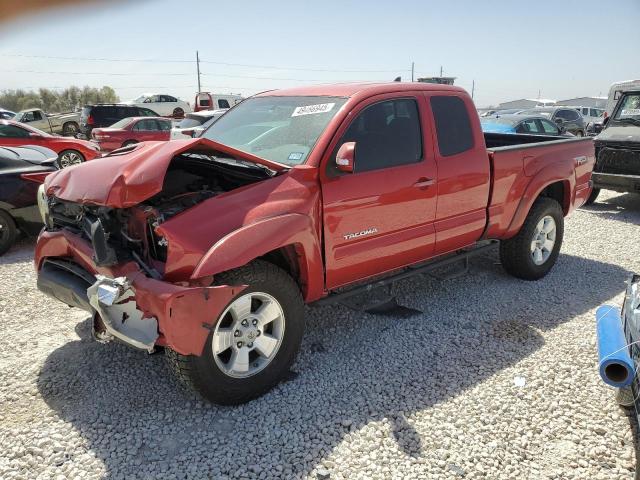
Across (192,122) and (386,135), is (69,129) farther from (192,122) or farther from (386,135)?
(386,135)

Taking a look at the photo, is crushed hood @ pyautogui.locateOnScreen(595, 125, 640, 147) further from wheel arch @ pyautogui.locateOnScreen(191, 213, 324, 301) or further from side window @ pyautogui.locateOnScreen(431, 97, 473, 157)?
wheel arch @ pyautogui.locateOnScreen(191, 213, 324, 301)

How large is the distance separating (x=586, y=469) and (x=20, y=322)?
4309 mm

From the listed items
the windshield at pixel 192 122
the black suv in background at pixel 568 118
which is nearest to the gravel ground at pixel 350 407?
the windshield at pixel 192 122

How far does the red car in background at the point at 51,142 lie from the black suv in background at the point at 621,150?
10632 mm

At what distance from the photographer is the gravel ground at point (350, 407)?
2711 mm

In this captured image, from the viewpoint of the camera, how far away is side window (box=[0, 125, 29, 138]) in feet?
39.9

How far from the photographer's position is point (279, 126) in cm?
387

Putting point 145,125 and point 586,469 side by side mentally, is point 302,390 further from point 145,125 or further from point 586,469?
point 145,125

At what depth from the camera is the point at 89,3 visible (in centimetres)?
102

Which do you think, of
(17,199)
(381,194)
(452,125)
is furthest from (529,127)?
(17,199)

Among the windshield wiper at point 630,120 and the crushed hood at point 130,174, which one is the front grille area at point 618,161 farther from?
the crushed hood at point 130,174

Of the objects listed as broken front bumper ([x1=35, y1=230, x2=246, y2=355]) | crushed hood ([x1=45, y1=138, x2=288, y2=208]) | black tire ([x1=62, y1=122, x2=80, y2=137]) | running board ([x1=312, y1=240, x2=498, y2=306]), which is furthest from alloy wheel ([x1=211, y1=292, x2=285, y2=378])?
black tire ([x1=62, y1=122, x2=80, y2=137])

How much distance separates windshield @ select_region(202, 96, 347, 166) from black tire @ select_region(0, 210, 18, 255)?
329 cm

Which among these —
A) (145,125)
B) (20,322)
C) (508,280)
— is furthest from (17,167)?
(145,125)
